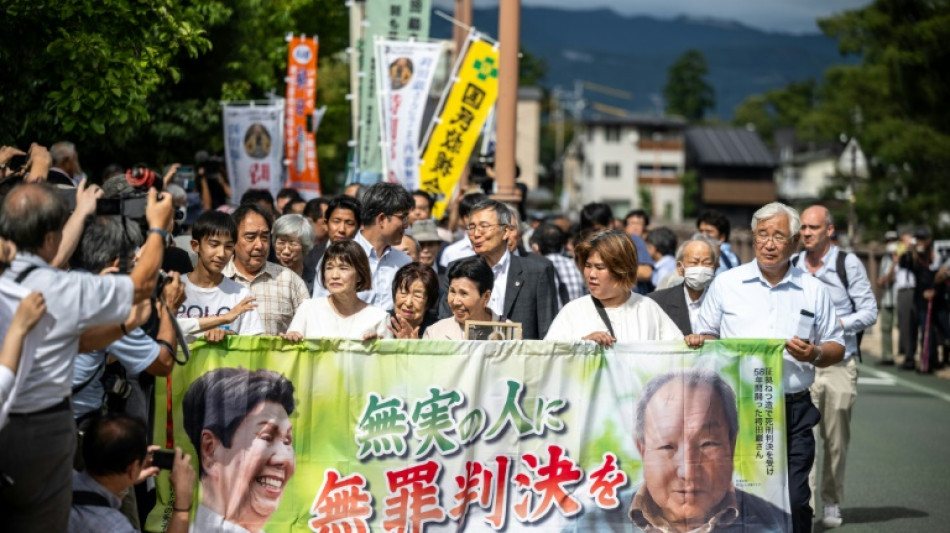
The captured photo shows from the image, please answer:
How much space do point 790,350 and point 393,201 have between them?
122 inches

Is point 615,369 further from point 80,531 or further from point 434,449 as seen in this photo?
point 80,531

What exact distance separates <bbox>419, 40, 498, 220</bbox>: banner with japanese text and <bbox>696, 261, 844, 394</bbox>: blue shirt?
25.6 ft

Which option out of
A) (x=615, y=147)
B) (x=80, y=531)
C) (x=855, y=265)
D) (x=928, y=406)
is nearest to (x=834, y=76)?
(x=615, y=147)

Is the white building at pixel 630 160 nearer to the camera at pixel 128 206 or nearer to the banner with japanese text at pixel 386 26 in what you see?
the banner with japanese text at pixel 386 26

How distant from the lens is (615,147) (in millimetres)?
109625

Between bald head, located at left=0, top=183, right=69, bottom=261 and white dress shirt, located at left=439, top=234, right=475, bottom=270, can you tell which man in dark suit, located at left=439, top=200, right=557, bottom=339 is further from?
bald head, located at left=0, top=183, right=69, bottom=261

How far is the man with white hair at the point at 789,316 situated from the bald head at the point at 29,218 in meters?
3.86

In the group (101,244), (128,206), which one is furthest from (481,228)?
(101,244)

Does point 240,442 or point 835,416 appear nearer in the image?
point 240,442

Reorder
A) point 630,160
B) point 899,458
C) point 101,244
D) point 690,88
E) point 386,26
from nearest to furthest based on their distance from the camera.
Result: point 101,244
point 899,458
point 386,26
point 630,160
point 690,88

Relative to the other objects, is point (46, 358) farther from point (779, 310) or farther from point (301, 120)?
point (301, 120)

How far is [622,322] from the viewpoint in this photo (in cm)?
720

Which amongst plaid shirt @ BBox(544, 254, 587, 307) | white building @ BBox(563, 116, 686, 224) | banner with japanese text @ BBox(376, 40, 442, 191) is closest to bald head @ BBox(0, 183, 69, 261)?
plaid shirt @ BBox(544, 254, 587, 307)

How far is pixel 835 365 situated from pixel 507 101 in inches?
222
